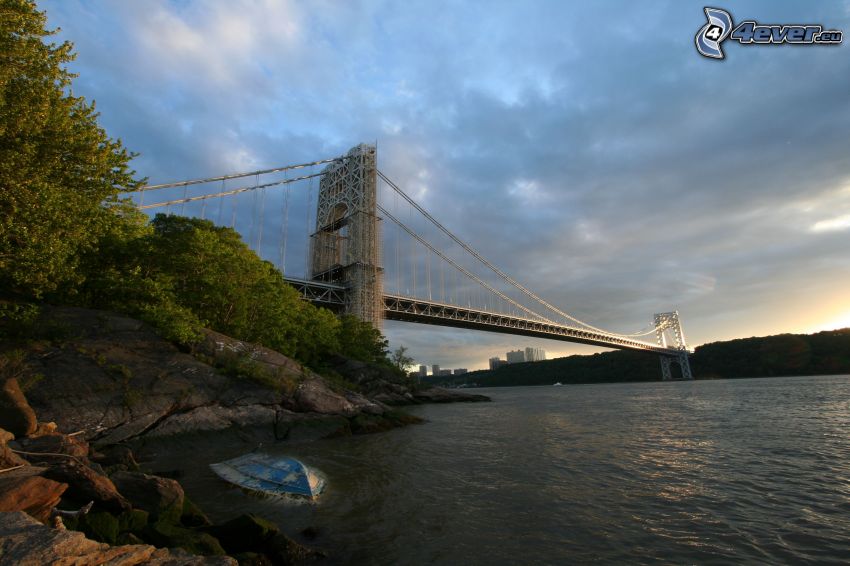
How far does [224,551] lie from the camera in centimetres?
629

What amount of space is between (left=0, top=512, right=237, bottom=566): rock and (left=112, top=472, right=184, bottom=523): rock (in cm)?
288

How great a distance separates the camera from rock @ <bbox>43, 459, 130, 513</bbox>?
6.78m

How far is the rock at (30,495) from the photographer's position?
17.1 feet

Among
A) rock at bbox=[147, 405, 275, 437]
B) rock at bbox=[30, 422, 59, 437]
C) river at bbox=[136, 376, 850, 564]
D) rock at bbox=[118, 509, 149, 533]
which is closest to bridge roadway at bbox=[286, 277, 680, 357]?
rock at bbox=[147, 405, 275, 437]

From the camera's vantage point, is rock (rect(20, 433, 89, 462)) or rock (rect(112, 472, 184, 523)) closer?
rock (rect(112, 472, 184, 523))

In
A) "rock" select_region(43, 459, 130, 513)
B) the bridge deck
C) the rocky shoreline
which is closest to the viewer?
the rocky shoreline

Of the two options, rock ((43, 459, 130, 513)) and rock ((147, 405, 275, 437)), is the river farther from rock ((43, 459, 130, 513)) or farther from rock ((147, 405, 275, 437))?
rock ((43, 459, 130, 513))

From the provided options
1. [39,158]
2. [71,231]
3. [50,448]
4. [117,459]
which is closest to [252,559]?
[50,448]

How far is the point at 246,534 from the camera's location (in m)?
6.63

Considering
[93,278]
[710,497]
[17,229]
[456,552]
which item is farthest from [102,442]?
[710,497]

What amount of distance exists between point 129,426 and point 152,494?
9197 millimetres

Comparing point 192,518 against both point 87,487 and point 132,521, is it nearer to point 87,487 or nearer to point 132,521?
point 132,521

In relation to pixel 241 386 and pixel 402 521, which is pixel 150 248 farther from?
pixel 402 521

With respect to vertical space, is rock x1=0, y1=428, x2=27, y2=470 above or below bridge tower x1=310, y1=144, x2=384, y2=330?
below
